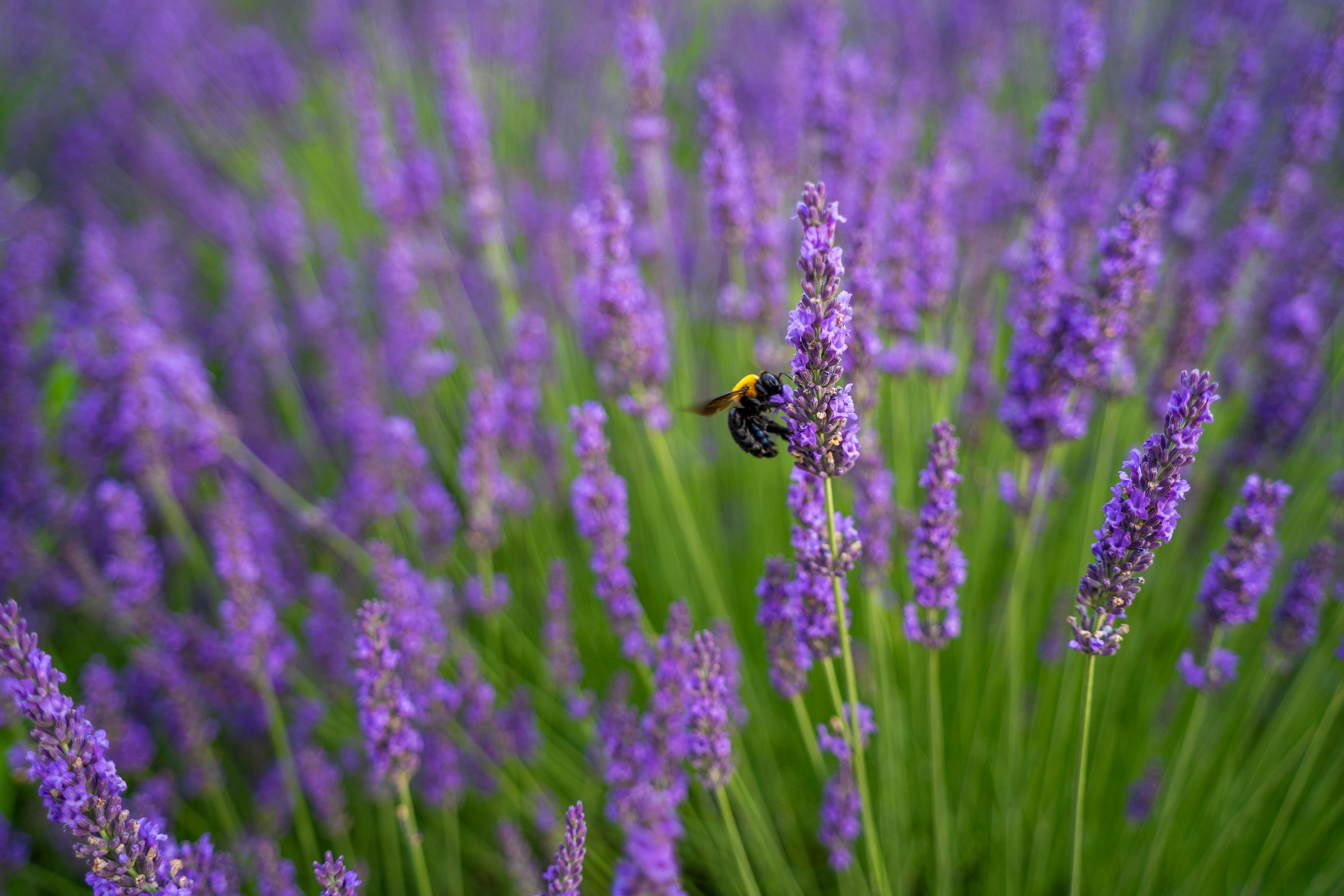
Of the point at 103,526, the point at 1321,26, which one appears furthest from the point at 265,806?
the point at 1321,26

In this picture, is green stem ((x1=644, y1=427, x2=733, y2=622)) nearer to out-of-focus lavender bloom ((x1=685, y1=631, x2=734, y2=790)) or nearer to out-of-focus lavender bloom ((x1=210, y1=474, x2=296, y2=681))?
out-of-focus lavender bloom ((x1=685, y1=631, x2=734, y2=790))

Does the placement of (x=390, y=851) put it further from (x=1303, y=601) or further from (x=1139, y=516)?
(x=1303, y=601)

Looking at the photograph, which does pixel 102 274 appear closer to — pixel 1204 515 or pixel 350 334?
pixel 350 334

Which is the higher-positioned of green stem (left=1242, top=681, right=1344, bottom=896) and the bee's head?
the bee's head

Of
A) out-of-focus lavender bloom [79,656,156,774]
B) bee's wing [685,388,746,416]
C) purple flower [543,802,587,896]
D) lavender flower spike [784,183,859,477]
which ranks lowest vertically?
purple flower [543,802,587,896]

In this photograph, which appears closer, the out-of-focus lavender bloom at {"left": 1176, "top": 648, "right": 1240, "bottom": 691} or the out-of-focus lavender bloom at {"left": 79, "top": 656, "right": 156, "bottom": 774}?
the out-of-focus lavender bloom at {"left": 1176, "top": 648, "right": 1240, "bottom": 691}

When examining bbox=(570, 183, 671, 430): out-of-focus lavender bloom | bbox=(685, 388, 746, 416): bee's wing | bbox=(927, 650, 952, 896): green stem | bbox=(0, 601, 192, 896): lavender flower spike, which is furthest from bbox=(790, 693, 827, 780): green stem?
bbox=(0, 601, 192, 896): lavender flower spike
